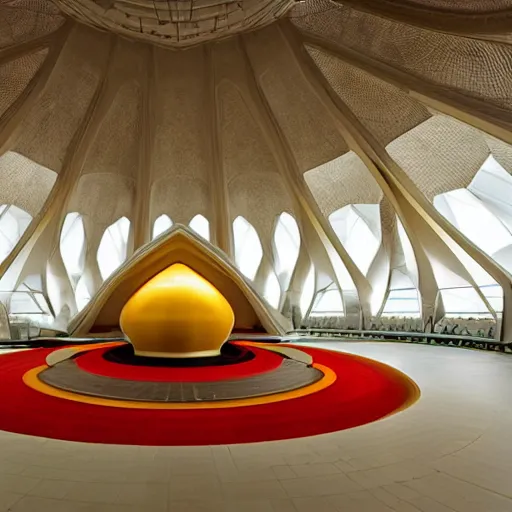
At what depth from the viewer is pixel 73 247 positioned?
2164cm

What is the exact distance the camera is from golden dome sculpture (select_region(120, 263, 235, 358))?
8.27 m

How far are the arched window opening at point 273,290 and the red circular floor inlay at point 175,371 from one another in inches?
447

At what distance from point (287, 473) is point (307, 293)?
16.7m

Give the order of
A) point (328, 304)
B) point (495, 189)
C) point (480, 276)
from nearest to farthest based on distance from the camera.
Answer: point (495, 189) < point (480, 276) < point (328, 304)

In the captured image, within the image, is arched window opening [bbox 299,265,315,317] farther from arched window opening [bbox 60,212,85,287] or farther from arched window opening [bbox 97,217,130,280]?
arched window opening [bbox 97,217,130,280]

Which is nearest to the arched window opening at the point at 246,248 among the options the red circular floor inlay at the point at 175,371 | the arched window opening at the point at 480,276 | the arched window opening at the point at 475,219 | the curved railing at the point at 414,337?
the curved railing at the point at 414,337

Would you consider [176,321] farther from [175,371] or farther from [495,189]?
[495,189]

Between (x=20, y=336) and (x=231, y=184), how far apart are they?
10.4 metres

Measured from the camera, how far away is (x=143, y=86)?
16.8m

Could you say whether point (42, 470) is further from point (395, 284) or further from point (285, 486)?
point (395, 284)

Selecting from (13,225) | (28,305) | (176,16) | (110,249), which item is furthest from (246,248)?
(176,16)

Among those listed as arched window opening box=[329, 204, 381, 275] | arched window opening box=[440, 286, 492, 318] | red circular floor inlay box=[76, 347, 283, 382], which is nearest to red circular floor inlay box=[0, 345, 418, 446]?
red circular floor inlay box=[76, 347, 283, 382]

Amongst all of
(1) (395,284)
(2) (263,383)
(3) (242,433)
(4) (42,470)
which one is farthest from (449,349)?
(4) (42,470)

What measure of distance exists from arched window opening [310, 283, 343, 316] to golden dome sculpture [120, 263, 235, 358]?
11.8m
